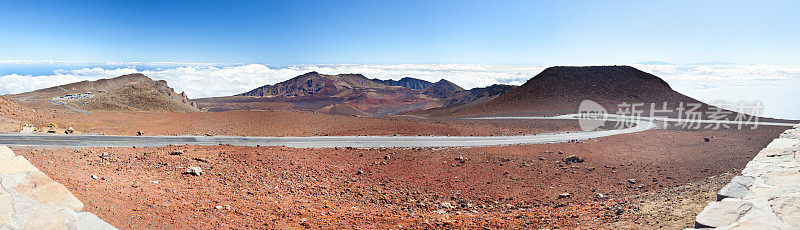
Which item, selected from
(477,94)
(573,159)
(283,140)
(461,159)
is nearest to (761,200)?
(573,159)

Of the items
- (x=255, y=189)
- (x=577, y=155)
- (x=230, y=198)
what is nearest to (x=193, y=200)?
(x=230, y=198)

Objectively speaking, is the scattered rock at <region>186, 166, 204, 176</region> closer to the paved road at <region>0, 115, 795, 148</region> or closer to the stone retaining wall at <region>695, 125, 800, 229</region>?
the paved road at <region>0, 115, 795, 148</region>

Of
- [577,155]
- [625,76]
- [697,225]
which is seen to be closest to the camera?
[697,225]

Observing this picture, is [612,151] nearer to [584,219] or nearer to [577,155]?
[577,155]

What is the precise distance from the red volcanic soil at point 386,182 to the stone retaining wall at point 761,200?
41.7 inches

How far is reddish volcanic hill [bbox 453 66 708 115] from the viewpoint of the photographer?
164 ft

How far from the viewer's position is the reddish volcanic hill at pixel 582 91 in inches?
1963

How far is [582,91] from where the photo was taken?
2164 inches

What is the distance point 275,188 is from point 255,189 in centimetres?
65

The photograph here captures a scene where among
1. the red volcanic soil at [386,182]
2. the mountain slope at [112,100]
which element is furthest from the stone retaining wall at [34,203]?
the mountain slope at [112,100]

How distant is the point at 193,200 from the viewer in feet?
27.3

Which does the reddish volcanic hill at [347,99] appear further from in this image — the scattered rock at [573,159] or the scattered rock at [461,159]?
the scattered rock at [461,159]

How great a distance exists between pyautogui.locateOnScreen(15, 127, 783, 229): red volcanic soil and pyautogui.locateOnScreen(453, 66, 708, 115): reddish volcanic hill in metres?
31.6

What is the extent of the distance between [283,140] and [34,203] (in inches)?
681
